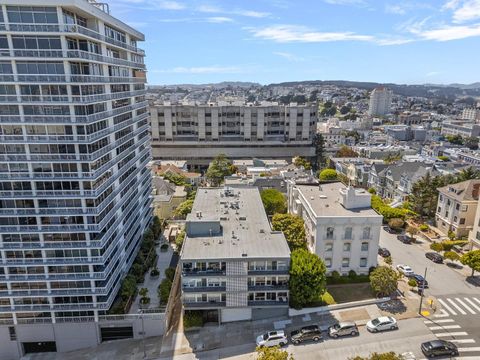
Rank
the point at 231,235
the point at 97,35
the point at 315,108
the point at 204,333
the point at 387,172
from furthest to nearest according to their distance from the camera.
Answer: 1. the point at 315,108
2. the point at 387,172
3. the point at 231,235
4. the point at 204,333
5. the point at 97,35

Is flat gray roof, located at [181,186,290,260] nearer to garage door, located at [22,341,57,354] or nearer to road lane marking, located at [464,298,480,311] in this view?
garage door, located at [22,341,57,354]

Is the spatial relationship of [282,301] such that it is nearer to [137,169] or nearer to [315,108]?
[137,169]

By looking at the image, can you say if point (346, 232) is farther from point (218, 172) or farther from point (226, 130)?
point (226, 130)

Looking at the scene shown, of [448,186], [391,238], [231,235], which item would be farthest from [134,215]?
[448,186]

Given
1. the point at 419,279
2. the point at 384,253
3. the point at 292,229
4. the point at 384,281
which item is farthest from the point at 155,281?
the point at 419,279

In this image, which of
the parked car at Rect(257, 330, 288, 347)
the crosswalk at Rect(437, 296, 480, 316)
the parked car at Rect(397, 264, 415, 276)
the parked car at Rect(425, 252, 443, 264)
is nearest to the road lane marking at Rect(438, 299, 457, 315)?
the crosswalk at Rect(437, 296, 480, 316)

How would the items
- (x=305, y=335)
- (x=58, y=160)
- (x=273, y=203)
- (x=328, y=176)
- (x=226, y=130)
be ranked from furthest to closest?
(x=226, y=130) → (x=328, y=176) → (x=273, y=203) → (x=305, y=335) → (x=58, y=160)

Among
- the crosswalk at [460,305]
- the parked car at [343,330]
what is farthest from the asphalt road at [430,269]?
the parked car at [343,330]
